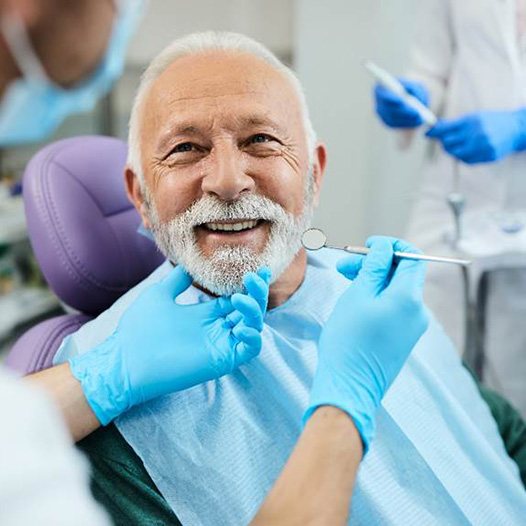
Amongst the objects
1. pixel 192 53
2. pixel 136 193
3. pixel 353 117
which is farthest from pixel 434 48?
pixel 136 193

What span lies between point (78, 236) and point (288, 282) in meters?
0.41

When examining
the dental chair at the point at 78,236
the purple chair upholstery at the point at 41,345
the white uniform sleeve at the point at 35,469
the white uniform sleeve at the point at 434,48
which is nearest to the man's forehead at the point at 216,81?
the dental chair at the point at 78,236

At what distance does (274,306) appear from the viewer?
1353 mm

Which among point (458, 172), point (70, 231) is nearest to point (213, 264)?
point (70, 231)

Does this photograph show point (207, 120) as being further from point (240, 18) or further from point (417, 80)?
point (240, 18)

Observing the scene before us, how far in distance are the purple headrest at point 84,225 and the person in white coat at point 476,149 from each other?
36.5 inches

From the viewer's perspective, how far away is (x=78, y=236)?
1325 mm

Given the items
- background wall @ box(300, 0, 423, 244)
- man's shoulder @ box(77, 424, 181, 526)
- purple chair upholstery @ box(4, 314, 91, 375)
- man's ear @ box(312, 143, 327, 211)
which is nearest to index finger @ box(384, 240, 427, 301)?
man's ear @ box(312, 143, 327, 211)

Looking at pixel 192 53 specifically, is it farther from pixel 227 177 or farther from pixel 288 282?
pixel 288 282

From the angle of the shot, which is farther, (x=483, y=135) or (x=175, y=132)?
(x=483, y=135)

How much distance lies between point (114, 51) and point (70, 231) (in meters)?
0.70

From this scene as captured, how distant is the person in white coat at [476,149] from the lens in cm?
197

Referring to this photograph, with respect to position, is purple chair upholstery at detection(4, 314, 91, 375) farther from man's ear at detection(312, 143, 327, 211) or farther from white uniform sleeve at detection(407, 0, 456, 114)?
white uniform sleeve at detection(407, 0, 456, 114)

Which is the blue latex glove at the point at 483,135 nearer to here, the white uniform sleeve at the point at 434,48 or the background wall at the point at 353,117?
the white uniform sleeve at the point at 434,48
